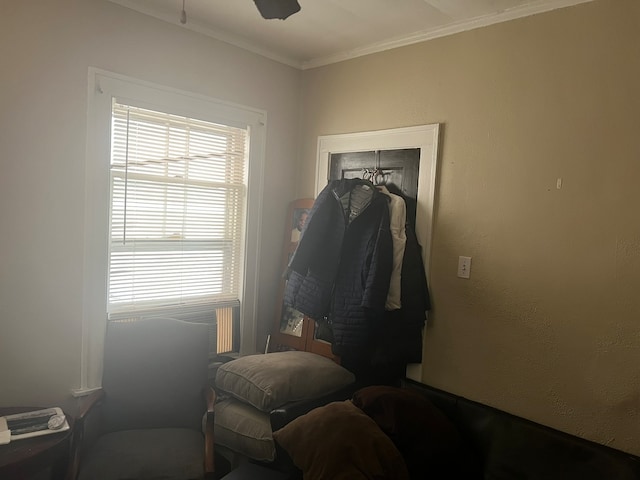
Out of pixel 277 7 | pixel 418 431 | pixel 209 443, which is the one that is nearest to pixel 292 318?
pixel 209 443

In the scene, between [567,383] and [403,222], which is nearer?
[567,383]

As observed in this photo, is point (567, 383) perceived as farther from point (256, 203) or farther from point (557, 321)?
point (256, 203)

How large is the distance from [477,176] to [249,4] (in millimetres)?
1469

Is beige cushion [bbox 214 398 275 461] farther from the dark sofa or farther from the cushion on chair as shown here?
the cushion on chair

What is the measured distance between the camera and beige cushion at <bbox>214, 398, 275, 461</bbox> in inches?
89.3

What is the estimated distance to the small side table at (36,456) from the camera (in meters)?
1.73

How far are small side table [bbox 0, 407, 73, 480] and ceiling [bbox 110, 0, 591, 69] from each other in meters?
2.07

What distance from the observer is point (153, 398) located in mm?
2334

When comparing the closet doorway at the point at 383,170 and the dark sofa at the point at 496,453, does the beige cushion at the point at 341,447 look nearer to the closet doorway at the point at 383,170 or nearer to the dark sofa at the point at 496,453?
the dark sofa at the point at 496,453

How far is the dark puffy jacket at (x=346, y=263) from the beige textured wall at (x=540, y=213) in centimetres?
35

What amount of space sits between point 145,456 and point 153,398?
14.8 inches

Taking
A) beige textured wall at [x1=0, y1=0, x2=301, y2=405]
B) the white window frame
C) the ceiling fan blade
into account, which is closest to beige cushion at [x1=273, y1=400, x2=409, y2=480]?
the white window frame

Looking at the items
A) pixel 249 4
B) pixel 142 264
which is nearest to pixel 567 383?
pixel 142 264

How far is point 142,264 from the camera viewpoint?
2576 mm
